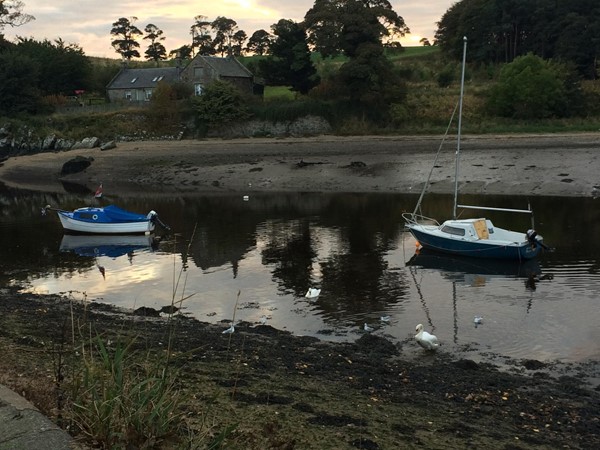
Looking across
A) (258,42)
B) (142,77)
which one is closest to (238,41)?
(258,42)

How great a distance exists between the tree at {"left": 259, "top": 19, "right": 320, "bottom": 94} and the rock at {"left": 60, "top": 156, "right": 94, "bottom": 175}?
26765mm

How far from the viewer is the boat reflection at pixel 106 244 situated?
2914 centimetres

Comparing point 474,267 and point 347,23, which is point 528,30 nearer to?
point 347,23

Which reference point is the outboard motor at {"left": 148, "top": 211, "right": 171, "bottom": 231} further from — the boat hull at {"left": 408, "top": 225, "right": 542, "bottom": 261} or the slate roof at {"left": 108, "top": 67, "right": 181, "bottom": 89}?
the slate roof at {"left": 108, "top": 67, "right": 181, "bottom": 89}

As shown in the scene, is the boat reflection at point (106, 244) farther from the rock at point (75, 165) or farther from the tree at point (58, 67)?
the tree at point (58, 67)

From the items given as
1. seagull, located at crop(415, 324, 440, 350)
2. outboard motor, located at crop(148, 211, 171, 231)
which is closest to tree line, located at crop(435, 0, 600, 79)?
outboard motor, located at crop(148, 211, 171, 231)

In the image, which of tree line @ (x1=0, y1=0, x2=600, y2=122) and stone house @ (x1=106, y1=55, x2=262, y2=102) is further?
stone house @ (x1=106, y1=55, x2=262, y2=102)

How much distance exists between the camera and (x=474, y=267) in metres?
24.8

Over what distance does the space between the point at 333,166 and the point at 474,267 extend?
2760cm

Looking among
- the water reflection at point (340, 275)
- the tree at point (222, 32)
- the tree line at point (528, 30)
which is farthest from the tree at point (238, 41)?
the water reflection at point (340, 275)

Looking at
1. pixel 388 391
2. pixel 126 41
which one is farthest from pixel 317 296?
pixel 126 41

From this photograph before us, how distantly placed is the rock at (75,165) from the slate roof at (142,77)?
27929 mm

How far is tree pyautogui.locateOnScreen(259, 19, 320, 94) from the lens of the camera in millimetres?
74250

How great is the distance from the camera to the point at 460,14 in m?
90.2
